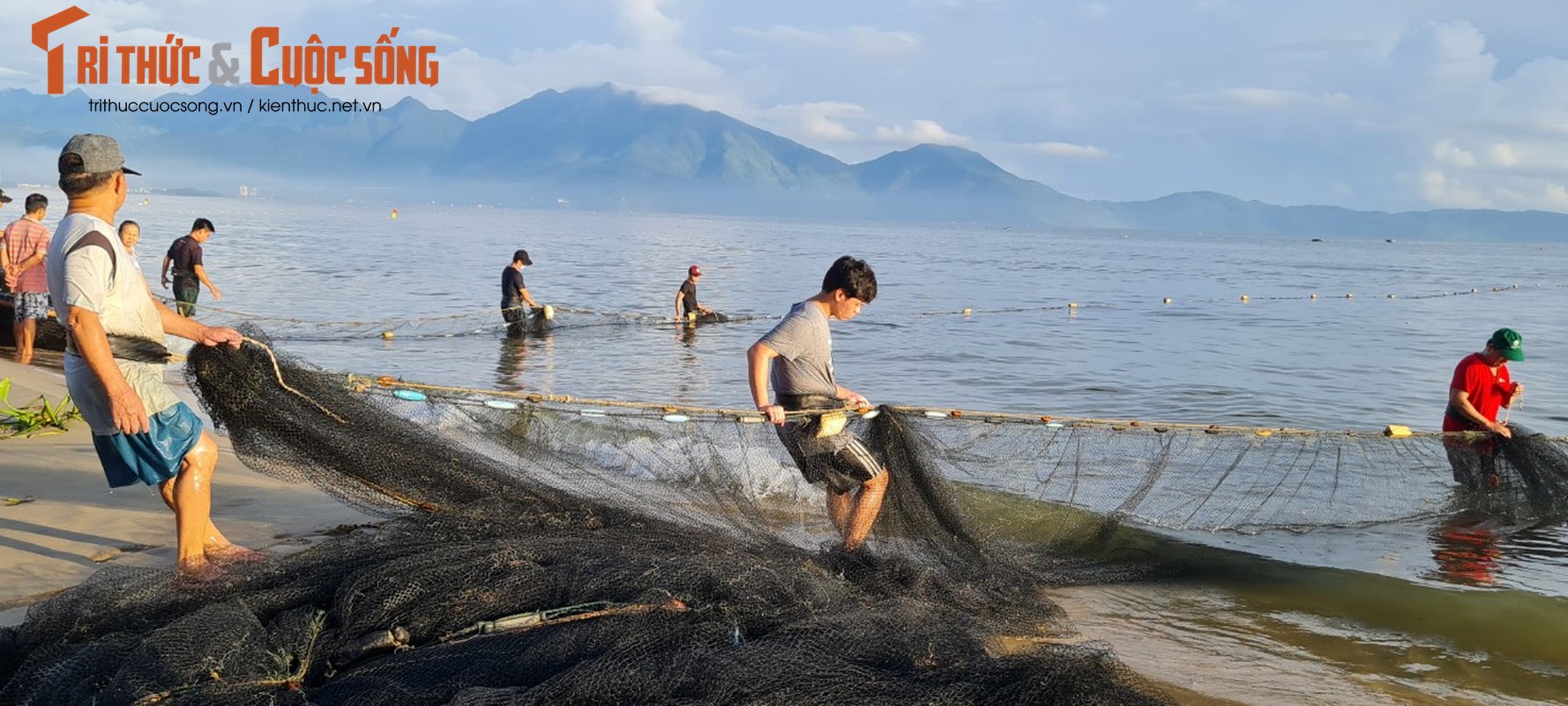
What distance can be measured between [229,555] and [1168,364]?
56.0 ft

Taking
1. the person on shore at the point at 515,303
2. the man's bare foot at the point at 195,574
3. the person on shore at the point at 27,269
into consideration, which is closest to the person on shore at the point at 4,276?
the person on shore at the point at 27,269

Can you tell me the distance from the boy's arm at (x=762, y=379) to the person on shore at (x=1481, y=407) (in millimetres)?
4533

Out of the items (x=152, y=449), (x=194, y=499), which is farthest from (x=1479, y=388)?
(x=152, y=449)

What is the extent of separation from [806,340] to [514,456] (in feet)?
4.65

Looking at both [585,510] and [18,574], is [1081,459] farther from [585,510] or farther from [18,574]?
[18,574]

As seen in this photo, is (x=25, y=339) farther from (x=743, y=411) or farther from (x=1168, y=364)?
(x=1168, y=364)

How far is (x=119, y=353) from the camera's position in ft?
13.6

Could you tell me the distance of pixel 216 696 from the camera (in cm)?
310

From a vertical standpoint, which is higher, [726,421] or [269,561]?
[726,421]

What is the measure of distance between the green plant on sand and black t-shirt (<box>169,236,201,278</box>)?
6685mm

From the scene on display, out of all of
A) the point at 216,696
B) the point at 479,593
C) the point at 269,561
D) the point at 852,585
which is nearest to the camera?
the point at 216,696

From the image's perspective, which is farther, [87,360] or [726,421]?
[726,421]

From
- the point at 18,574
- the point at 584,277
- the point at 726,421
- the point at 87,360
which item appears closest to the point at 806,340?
the point at 726,421

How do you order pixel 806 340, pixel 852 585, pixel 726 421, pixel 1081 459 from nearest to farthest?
1. pixel 852 585
2. pixel 806 340
3. pixel 726 421
4. pixel 1081 459
